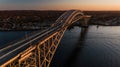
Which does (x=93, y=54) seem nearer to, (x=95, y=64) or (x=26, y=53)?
(x=95, y=64)

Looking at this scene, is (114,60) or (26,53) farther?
(114,60)

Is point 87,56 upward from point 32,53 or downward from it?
downward

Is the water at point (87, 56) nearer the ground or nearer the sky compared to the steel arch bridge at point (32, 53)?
nearer the ground

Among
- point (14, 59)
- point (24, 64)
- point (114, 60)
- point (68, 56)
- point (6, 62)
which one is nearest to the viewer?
point (6, 62)

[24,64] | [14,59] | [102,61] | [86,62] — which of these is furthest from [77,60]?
[14,59]

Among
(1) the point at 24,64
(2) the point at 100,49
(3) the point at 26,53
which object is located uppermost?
(3) the point at 26,53

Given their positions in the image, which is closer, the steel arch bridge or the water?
the steel arch bridge

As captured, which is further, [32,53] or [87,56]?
[87,56]

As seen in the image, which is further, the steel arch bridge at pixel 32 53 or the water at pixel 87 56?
the water at pixel 87 56

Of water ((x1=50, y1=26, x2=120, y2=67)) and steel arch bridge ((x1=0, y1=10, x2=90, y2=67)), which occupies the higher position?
steel arch bridge ((x1=0, y1=10, x2=90, y2=67))

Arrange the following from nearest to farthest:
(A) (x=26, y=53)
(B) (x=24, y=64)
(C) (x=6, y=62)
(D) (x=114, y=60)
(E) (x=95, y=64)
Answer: (C) (x=6, y=62) < (A) (x=26, y=53) < (B) (x=24, y=64) < (E) (x=95, y=64) < (D) (x=114, y=60)

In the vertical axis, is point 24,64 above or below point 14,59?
below
